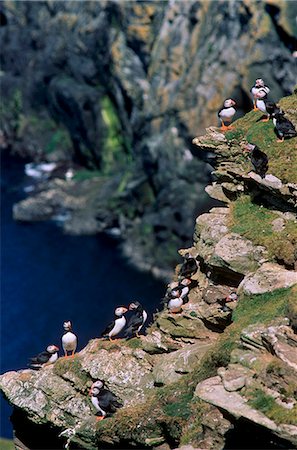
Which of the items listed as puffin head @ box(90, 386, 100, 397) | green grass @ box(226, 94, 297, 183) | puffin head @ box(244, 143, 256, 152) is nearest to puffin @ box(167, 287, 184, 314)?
puffin head @ box(90, 386, 100, 397)

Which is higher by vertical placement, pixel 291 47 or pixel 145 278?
pixel 291 47

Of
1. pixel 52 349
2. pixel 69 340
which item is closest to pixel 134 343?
pixel 69 340

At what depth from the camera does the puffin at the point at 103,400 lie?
1325 inches

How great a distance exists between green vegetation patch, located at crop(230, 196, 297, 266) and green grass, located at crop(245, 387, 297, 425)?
7657 mm

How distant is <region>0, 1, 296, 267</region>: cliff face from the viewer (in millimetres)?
97062

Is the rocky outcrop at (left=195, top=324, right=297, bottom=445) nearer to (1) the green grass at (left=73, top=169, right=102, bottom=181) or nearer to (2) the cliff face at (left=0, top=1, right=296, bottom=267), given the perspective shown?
(2) the cliff face at (left=0, top=1, right=296, bottom=267)

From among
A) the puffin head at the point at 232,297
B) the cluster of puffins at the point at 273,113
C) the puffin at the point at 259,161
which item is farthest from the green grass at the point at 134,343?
the cluster of puffins at the point at 273,113

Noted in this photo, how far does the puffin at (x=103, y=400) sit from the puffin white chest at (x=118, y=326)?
3024mm

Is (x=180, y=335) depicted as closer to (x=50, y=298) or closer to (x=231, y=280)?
(x=231, y=280)

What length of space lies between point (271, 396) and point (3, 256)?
88498 millimetres

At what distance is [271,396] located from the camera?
26.3 metres

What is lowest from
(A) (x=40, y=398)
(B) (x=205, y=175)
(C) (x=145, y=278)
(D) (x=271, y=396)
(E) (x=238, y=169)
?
(C) (x=145, y=278)

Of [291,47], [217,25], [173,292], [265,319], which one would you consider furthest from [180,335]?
[217,25]

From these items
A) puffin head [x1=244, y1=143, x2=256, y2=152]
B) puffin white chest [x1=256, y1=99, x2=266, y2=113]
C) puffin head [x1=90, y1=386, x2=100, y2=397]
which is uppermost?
puffin white chest [x1=256, y1=99, x2=266, y2=113]
